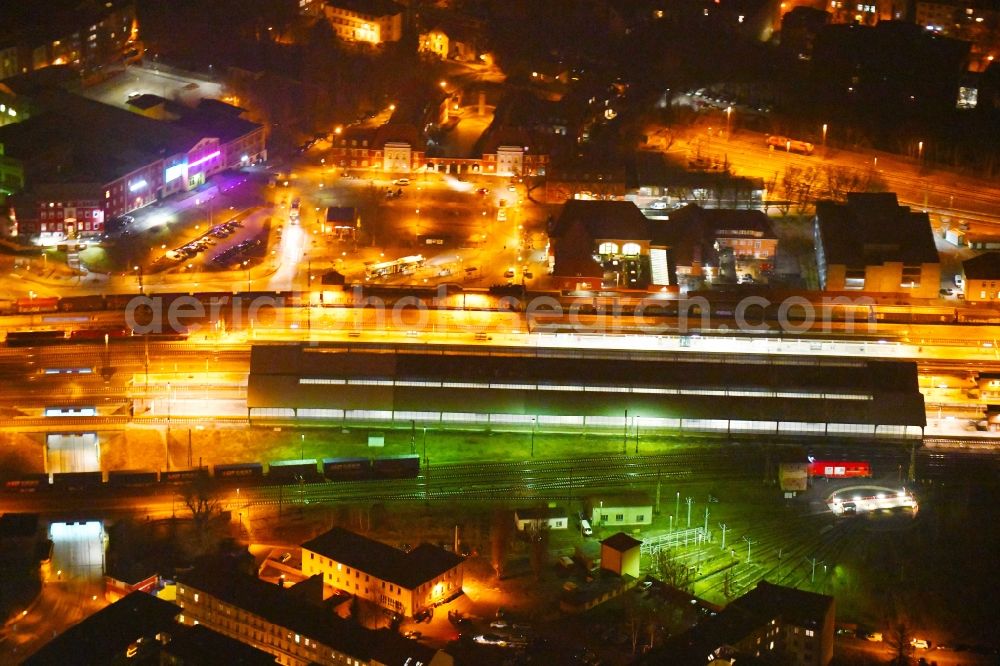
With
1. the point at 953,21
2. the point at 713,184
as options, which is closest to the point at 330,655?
the point at 713,184

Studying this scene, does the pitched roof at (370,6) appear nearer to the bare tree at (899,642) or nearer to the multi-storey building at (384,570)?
the multi-storey building at (384,570)

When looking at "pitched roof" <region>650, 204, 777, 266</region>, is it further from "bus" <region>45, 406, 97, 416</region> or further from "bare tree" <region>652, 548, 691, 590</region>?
"bus" <region>45, 406, 97, 416</region>

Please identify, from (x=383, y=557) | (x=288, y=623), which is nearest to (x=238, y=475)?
(x=383, y=557)

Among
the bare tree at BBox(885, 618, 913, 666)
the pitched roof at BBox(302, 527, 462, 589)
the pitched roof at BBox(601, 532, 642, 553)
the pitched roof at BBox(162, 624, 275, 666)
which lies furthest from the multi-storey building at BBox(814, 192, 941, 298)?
the pitched roof at BBox(162, 624, 275, 666)

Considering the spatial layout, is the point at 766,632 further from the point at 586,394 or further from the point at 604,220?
the point at 604,220

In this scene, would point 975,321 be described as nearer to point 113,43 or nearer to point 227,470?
point 227,470

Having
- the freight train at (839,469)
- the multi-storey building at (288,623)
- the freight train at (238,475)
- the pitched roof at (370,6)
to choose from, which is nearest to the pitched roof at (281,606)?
the multi-storey building at (288,623)
